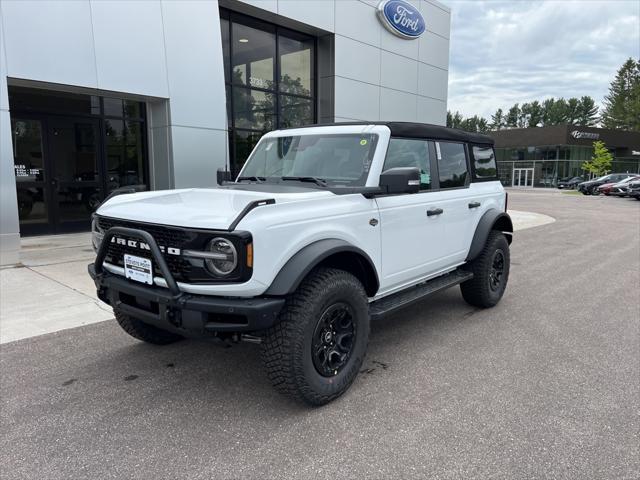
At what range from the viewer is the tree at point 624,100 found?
241 ft

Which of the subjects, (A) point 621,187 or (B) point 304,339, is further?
(A) point 621,187

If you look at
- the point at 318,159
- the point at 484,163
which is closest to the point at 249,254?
the point at 318,159

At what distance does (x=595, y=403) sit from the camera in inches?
128

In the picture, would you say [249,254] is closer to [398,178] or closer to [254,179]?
[398,178]

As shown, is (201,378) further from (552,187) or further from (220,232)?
(552,187)

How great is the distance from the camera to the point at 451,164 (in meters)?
4.78

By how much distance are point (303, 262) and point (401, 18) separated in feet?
49.2

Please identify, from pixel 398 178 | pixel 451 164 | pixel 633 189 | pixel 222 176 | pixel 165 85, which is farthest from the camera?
pixel 633 189

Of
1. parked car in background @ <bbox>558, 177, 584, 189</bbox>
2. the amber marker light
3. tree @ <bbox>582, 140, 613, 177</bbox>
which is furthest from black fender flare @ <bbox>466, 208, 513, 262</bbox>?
tree @ <bbox>582, 140, 613, 177</bbox>

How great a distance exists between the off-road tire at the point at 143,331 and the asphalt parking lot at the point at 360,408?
99 millimetres

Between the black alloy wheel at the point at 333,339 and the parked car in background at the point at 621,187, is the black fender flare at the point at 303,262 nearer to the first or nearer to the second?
the black alloy wheel at the point at 333,339

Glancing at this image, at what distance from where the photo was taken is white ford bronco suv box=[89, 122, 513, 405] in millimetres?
2758

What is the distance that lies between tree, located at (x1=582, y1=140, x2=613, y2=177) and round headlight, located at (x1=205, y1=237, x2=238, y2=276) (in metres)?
50.3

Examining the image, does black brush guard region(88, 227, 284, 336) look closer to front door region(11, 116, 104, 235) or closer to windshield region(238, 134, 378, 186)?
windshield region(238, 134, 378, 186)
